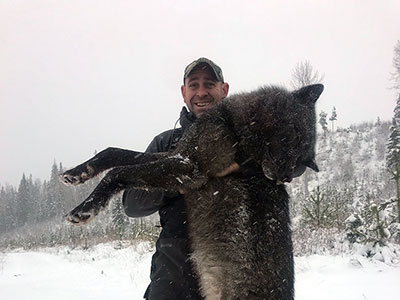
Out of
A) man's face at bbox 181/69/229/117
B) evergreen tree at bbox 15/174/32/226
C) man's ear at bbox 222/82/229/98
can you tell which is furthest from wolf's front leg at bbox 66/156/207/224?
evergreen tree at bbox 15/174/32/226

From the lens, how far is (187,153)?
2.94 m

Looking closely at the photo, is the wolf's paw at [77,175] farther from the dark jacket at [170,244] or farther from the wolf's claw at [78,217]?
the dark jacket at [170,244]

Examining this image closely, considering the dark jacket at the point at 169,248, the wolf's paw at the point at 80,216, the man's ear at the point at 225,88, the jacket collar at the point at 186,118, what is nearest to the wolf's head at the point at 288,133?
the man's ear at the point at 225,88

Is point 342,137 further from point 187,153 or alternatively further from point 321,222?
point 187,153

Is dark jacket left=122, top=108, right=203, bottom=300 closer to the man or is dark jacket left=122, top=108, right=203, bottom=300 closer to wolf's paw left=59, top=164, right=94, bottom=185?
the man

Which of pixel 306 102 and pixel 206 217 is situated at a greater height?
pixel 306 102

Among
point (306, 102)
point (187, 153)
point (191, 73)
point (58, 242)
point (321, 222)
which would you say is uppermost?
point (191, 73)

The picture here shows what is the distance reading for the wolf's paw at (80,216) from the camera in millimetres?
2434

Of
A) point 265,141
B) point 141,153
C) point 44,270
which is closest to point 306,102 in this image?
point 265,141

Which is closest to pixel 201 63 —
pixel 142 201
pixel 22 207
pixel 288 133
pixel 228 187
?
pixel 288 133

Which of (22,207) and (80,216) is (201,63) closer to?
(80,216)

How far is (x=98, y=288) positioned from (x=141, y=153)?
7161 millimetres

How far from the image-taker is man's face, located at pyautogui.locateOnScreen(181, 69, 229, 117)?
356 centimetres

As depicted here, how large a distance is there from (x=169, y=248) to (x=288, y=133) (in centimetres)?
146
